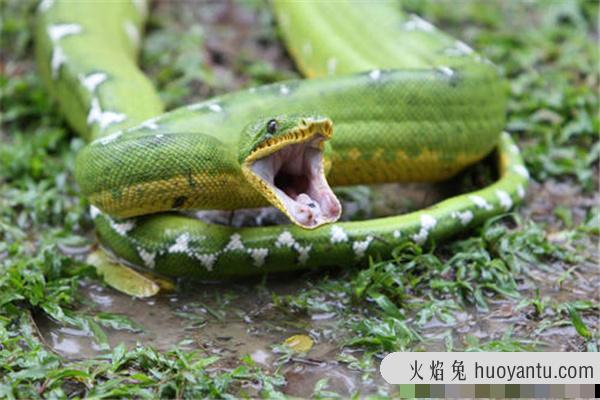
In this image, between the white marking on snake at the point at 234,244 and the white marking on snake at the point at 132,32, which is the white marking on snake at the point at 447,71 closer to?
the white marking on snake at the point at 234,244

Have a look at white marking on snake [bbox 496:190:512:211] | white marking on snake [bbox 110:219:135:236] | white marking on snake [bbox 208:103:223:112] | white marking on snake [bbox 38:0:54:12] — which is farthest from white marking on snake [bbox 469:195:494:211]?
white marking on snake [bbox 38:0:54:12]

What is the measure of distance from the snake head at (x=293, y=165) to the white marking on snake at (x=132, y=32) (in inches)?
103

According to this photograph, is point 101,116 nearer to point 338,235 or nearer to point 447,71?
point 338,235

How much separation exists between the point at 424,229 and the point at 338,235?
466 mm

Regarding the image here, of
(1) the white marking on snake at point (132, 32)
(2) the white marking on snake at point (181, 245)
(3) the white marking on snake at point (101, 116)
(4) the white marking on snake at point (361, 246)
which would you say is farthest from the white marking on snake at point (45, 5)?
(4) the white marking on snake at point (361, 246)

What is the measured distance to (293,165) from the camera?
14.1ft

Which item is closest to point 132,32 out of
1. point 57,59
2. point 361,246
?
point 57,59

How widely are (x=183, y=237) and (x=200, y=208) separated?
0.17 meters

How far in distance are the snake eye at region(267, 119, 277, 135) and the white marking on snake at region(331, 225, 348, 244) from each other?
70 cm

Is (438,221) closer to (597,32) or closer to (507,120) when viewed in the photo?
(507,120)

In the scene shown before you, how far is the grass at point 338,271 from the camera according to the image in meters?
3.80

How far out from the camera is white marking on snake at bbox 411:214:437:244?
4648 millimetres

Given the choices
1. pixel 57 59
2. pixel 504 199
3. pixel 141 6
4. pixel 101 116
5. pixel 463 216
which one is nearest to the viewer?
pixel 463 216

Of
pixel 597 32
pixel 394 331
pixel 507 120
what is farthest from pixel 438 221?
pixel 597 32
